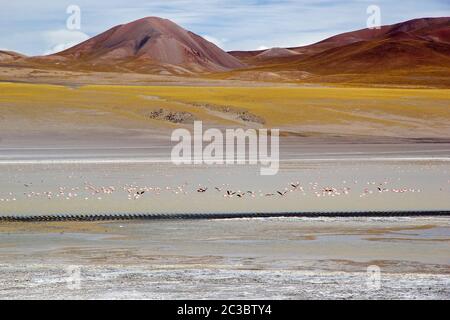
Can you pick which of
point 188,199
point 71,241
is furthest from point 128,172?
point 71,241

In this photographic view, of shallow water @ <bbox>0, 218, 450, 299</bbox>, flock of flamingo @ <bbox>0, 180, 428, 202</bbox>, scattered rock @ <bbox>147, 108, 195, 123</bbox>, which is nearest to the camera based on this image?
shallow water @ <bbox>0, 218, 450, 299</bbox>

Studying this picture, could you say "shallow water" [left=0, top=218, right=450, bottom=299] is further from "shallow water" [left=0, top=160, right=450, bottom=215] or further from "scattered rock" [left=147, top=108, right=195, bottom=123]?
"scattered rock" [left=147, top=108, right=195, bottom=123]

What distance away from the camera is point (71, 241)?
11969 millimetres

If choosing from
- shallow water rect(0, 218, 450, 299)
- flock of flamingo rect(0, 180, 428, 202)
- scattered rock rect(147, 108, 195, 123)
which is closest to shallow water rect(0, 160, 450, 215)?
flock of flamingo rect(0, 180, 428, 202)

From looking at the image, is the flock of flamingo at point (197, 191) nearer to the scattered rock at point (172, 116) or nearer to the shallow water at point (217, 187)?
the shallow water at point (217, 187)

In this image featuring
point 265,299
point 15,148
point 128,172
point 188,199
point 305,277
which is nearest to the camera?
point 265,299

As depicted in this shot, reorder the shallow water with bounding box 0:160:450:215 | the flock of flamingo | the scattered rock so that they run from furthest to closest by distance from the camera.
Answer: the scattered rock → the flock of flamingo → the shallow water with bounding box 0:160:450:215

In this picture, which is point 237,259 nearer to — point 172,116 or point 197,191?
point 197,191

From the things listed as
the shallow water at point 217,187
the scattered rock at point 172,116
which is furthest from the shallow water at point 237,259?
the scattered rock at point 172,116

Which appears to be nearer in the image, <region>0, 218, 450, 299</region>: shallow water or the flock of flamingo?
<region>0, 218, 450, 299</region>: shallow water

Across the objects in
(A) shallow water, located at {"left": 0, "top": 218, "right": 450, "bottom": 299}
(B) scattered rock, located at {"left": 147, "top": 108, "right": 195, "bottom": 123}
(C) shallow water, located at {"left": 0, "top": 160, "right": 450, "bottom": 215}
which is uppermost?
(B) scattered rock, located at {"left": 147, "top": 108, "right": 195, "bottom": 123}
